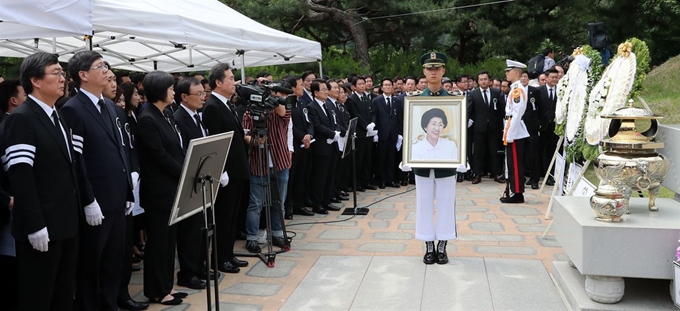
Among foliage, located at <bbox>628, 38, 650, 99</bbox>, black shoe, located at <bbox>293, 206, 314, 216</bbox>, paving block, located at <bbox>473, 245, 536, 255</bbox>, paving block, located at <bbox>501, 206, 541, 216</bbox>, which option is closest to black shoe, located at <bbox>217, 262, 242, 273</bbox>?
paving block, located at <bbox>473, 245, 536, 255</bbox>

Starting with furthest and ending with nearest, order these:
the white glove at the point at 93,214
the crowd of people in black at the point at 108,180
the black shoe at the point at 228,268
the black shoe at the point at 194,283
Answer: the black shoe at the point at 228,268 < the black shoe at the point at 194,283 < the white glove at the point at 93,214 < the crowd of people in black at the point at 108,180

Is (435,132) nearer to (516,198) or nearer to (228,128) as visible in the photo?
(228,128)

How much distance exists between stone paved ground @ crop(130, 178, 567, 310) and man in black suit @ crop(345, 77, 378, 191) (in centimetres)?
94

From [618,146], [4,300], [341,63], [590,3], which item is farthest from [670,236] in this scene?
[590,3]

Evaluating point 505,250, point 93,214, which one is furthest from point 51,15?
point 505,250

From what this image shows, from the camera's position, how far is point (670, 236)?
12.8ft

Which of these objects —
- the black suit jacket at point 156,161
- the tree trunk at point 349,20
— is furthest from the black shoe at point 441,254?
the tree trunk at point 349,20

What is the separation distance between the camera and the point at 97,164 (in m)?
3.99

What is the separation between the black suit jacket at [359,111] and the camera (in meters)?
9.66

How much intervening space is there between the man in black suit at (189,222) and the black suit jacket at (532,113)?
20.5 ft

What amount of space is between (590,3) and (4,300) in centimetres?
1683

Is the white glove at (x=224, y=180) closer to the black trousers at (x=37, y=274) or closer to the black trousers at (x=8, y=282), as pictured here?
the black trousers at (x=37, y=274)

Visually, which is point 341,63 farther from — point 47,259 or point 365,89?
point 47,259

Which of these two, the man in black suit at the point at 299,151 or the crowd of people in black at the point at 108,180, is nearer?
the crowd of people in black at the point at 108,180
